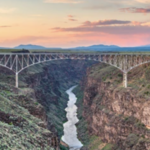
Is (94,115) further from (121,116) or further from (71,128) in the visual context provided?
(121,116)

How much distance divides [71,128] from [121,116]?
25.9m

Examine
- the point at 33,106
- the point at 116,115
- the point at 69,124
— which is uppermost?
the point at 33,106

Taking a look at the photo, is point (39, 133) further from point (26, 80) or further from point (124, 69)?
point (26, 80)

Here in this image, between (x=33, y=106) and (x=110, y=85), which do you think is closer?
(x=33, y=106)

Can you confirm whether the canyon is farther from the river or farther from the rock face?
the river

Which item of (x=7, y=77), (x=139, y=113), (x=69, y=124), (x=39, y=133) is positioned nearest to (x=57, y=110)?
(x=69, y=124)

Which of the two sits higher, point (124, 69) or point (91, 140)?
point (124, 69)

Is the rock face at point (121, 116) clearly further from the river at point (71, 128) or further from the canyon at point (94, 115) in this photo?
the river at point (71, 128)

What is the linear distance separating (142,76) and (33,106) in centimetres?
3966

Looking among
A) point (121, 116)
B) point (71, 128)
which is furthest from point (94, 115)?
point (121, 116)

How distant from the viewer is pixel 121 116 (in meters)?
79.6

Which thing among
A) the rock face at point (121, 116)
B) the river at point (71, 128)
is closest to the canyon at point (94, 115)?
the rock face at point (121, 116)

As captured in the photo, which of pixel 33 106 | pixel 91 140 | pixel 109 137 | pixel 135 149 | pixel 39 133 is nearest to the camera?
pixel 39 133

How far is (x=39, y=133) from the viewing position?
43.9 metres
